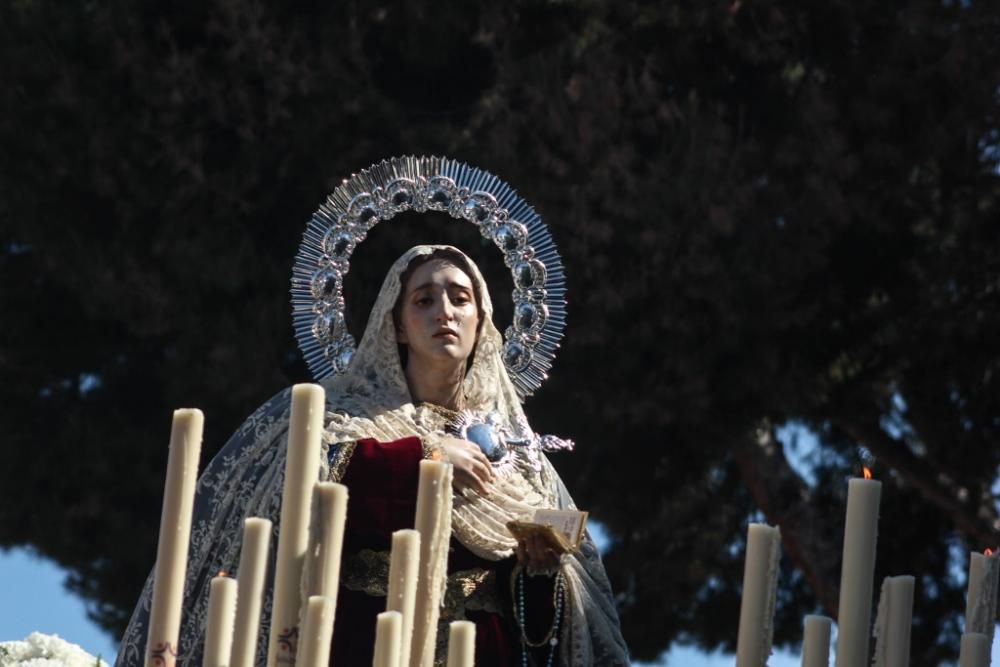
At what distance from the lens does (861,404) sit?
8945 millimetres

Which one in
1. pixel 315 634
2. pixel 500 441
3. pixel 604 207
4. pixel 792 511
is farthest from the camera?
pixel 792 511

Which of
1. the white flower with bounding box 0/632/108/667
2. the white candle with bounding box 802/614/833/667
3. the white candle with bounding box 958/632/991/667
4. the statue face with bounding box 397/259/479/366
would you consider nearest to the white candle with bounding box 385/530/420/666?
the white candle with bounding box 802/614/833/667

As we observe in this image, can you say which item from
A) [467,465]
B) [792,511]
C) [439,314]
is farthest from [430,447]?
[792,511]

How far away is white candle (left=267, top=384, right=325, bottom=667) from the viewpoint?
150cm

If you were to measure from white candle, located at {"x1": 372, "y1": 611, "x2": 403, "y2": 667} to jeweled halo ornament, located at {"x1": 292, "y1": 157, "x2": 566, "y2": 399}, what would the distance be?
122 inches

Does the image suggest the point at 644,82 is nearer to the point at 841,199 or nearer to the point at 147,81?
the point at 841,199

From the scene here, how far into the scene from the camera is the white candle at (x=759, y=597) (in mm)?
1552

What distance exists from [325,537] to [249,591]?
0.22ft

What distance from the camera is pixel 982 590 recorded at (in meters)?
1.62

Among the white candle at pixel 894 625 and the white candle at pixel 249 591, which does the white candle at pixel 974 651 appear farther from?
the white candle at pixel 249 591

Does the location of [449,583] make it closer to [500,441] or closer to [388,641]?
[500,441]

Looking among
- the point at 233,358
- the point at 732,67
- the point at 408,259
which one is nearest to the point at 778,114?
the point at 732,67

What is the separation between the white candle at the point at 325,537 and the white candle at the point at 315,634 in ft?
0.12

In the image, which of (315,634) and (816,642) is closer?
(315,634)
